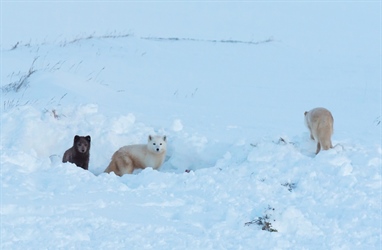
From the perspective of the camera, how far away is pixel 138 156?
9477 mm

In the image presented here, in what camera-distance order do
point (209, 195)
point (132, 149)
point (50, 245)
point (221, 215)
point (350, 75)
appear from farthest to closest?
point (350, 75) → point (132, 149) → point (209, 195) → point (221, 215) → point (50, 245)

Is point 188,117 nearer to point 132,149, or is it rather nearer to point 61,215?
point 132,149

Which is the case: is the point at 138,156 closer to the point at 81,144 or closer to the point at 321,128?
the point at 81,144

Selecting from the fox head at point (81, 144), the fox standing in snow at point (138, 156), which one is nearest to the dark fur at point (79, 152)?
the fox head at point (81, 144)

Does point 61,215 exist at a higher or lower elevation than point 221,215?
lower

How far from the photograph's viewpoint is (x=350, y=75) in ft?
59.2

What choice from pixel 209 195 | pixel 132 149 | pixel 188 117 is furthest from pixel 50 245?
pixel 188 117

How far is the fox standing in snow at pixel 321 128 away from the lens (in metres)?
8.57

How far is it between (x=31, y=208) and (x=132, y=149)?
11.1 feet

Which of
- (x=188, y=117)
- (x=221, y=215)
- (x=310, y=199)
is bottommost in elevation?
(x=221, y=215)

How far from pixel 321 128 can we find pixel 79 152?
12.0 ft

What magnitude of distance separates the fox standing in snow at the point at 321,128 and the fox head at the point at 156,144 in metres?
2.30

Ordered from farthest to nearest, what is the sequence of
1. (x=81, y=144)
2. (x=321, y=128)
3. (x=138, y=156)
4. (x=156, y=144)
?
(x=138, y=156) < (x=156, y=144) < (x=81, y=144) < (x=321, y=128)

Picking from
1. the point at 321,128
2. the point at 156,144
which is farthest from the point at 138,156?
the point at 321,128
